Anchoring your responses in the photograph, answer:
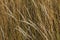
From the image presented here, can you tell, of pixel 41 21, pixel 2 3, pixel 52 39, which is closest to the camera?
pixel 52 39

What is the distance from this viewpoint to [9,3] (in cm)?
210

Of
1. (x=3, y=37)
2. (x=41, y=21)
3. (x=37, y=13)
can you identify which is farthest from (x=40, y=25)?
(x=3, y=37)

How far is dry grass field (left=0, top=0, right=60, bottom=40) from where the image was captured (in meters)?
1.82

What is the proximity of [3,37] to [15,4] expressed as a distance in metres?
0.36

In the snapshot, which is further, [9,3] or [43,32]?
[9,3]

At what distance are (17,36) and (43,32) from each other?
0.25 meters

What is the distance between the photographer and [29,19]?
6.43ft

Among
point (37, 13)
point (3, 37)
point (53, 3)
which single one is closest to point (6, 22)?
point (3, 37)

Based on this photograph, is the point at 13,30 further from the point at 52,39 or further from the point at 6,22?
the point at 52,39

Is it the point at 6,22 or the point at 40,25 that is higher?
the point at 6,22

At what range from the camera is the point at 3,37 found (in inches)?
74.2

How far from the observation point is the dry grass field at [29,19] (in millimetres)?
1821

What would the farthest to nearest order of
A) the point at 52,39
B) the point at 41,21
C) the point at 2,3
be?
1. the point at 2,3
2. the point at 41,21
3. the point at 52,39

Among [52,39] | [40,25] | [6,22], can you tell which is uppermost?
[6,22]
